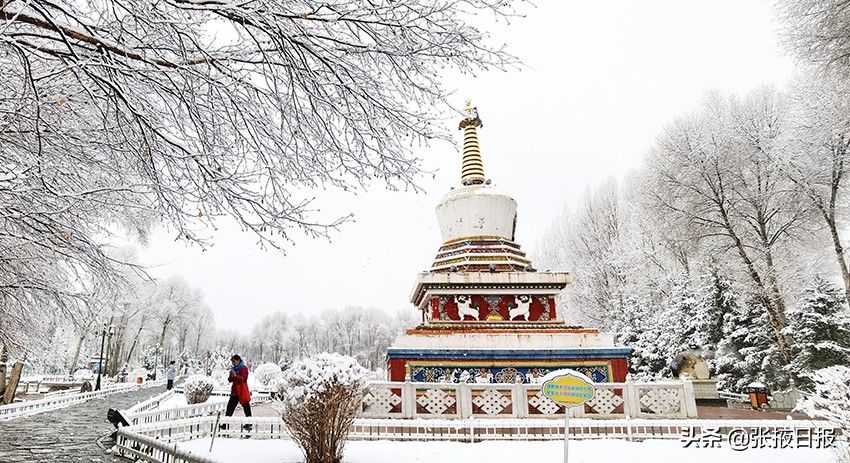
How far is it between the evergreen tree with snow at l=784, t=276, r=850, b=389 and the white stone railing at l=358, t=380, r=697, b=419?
36.5ft

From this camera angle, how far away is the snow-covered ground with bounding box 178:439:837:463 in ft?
27.4

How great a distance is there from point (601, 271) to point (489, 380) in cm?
2434

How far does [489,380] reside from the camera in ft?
46.2

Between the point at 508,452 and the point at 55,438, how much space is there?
31.6 ft

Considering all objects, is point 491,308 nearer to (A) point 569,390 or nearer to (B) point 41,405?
(A) point 569,390

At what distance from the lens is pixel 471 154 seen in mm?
22219

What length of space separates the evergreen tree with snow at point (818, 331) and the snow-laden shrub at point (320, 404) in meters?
18.8

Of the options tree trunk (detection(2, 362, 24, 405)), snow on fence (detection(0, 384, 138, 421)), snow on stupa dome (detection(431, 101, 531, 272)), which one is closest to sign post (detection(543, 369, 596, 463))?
snow on stupa dome (detection(431, 101, 531, 272))

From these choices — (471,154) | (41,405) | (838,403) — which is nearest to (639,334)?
(471,154)

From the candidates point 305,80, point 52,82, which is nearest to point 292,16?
point 305,80

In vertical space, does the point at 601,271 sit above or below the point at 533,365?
above

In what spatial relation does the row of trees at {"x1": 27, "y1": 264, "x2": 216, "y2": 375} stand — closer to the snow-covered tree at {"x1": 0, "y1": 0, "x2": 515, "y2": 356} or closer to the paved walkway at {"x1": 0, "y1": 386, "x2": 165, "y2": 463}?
the paved walkway at {"x1": 0, "y1": 386, "x2": 165, "y2": 463}

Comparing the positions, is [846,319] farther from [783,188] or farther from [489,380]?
[489,380]

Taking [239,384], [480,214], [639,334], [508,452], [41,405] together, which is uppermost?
[480,214]
